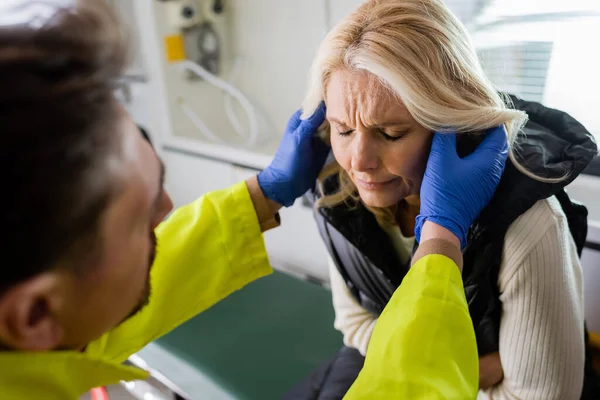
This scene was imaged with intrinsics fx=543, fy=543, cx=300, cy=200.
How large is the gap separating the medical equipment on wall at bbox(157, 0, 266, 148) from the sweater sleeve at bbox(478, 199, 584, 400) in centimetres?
151

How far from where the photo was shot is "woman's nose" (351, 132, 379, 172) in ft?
3.35

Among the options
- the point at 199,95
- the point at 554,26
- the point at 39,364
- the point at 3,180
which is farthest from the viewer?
the point at 199,95

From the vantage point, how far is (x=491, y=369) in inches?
44.4

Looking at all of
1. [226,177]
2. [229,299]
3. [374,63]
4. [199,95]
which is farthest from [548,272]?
[199,95]

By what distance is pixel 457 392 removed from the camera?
2.44ft

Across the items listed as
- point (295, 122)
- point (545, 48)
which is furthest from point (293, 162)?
point (545, 48)

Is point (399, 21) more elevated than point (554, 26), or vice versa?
point (399, 21)

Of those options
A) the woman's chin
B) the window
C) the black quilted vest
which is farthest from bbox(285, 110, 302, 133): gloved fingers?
the window

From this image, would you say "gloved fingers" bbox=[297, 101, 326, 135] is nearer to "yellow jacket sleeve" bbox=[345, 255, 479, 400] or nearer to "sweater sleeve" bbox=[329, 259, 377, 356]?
"sweater sleeve" bbox=[329, 259, 377, 356]

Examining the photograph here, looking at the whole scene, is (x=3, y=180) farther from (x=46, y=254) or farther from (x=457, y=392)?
(x=457, y=392)

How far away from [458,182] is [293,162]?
403 mm

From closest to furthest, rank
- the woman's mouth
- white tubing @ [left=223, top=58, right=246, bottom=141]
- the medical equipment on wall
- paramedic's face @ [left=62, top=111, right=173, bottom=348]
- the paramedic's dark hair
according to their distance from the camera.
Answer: the paramedic's dark hair
paramedic's face @ [left=62, top=111, right=173, bottom=348]
the woman's mouth
the medical equipment on wall
white tubing @ [left=223, top=58, right=246, bottom=141]

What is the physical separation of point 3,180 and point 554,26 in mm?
1599

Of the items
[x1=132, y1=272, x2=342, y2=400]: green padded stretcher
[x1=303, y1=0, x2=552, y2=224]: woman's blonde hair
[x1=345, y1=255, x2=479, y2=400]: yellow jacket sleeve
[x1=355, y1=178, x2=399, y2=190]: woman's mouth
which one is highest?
[x1=303, y1=0, x2=552, y2=224]: woman's blonde hair
